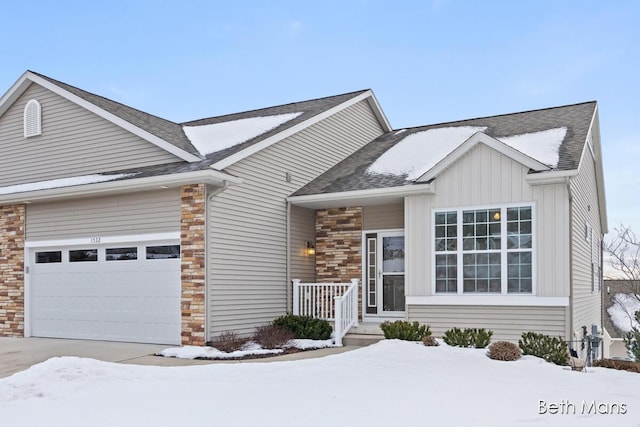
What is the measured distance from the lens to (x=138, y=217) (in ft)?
40.5

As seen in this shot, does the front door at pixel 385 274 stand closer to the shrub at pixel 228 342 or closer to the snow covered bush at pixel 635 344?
the shrub at pixel 228 342

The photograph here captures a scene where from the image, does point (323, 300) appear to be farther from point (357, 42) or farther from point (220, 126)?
point (357, 42)

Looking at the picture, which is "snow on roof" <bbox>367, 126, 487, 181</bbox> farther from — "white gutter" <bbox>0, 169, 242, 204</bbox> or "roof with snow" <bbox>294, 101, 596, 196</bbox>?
"white gutter" <bbox>0, 169, 242, 204</bbox>

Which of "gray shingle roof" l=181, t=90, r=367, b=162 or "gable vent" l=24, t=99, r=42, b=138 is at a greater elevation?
"gray shingle roof" l=181, t=90, r=367, b=162

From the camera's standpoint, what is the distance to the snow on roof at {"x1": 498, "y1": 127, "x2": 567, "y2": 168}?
1159 cm

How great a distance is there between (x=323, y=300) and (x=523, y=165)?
17.5 feet

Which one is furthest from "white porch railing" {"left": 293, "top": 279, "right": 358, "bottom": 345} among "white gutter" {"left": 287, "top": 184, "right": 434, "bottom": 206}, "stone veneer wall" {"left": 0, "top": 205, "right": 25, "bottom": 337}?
"stone veneer wall" {"left": 0, "top": 205, "right": 25, "bottom": 337}

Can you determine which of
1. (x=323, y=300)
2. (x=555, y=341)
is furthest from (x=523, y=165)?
(x=323, y=300)

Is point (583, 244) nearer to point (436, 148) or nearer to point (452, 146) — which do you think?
point (452, 146)

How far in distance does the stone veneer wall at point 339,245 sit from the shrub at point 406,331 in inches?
112

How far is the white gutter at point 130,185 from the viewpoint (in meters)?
11.2

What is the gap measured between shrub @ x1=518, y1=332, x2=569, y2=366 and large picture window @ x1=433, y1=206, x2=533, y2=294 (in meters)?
1.23

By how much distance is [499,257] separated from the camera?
11.5m

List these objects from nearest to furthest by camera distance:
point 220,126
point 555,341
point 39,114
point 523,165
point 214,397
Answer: point 214,397
point 555,341
point 523,165
point 39,114
point 220,126
